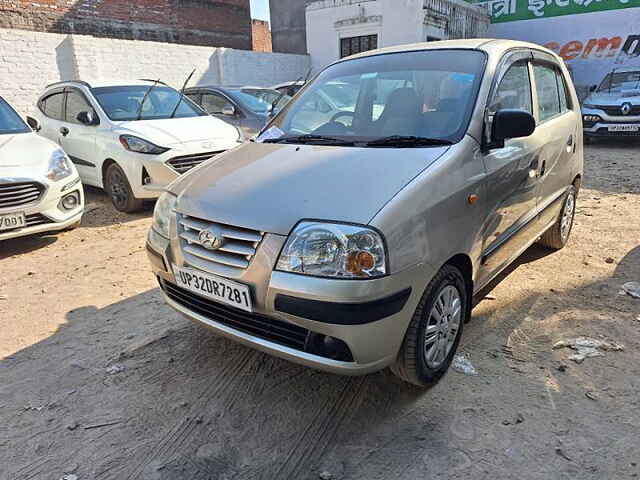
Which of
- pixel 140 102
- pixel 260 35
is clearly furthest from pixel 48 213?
pixel 260 35

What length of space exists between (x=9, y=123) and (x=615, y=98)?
11316 millimetres

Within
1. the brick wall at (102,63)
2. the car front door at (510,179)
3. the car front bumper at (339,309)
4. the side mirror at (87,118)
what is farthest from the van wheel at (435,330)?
the brick wall at (102,63)

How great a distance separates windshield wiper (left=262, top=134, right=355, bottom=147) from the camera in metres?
2.85

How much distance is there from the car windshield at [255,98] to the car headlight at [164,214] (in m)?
5.30

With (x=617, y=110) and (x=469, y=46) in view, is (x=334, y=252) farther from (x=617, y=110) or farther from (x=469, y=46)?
(x=617, y=110)

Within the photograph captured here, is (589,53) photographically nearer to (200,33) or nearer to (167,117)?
(200,33)

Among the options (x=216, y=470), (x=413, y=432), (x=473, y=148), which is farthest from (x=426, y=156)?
(x=216, y=470)

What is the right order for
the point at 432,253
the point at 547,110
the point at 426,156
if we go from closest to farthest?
1. the point at 432,253
2. the point at 426,156
3. the point at 547,110

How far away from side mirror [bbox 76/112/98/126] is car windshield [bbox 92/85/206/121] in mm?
186

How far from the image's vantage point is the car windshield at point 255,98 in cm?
794

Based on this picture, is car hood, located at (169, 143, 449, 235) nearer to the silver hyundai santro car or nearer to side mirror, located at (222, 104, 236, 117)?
the silver hyundai santro car

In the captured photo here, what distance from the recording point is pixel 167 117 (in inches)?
266

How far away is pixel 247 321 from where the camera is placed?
235cm

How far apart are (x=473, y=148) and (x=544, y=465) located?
61.1 inches
